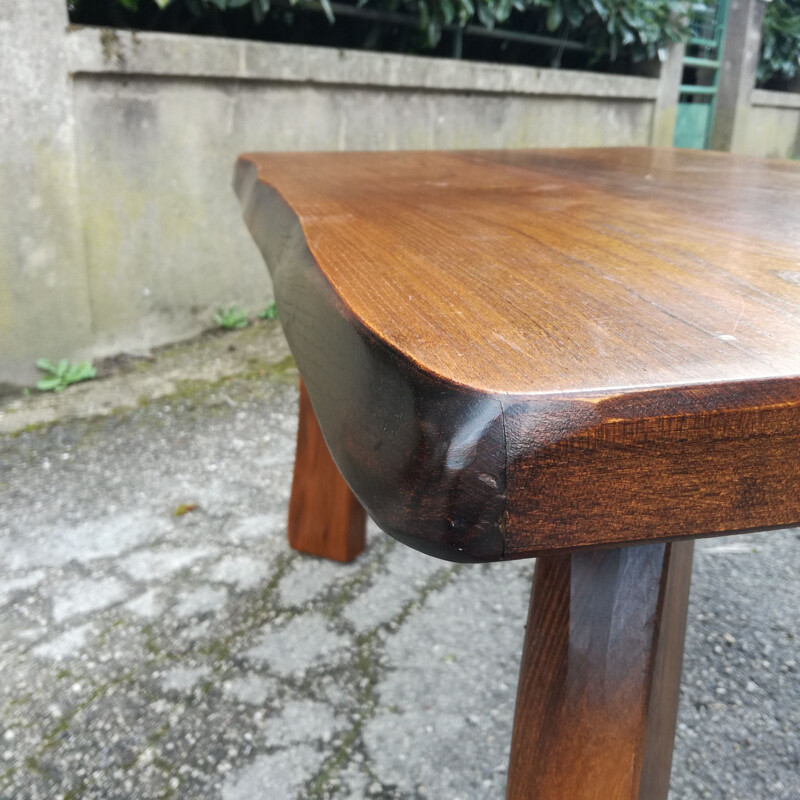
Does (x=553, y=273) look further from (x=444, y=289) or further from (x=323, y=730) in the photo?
(x=323, y=730)

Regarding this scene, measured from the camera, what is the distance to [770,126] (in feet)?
18.4

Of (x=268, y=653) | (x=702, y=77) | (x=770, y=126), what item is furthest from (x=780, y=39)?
(x=268, y=653)

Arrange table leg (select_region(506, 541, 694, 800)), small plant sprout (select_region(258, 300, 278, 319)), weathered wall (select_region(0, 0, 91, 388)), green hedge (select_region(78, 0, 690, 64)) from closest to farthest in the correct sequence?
table leg (select_region(506, 541, 694, 800)) < weathered wall (select_region(0, 0, 91, 388)) < green hedge (select_region(78, 0, 690, 64)) < small plant sprout (select_region(258, 300, 278, 319))

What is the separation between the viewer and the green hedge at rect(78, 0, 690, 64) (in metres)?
2.44

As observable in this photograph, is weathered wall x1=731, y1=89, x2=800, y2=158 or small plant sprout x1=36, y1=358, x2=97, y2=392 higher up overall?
weathered wall x1=731, y1=89, x2=800, y2=158

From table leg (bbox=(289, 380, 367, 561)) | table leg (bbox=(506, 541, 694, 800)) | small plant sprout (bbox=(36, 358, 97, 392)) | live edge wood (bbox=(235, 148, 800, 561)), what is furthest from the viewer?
small plant sprout (bbox=(36, 358, 97, 392))

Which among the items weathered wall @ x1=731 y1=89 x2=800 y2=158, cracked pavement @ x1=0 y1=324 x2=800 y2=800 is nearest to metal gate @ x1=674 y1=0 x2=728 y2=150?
weathered wall @ x1=731 y1=89 x2=800 y2=158

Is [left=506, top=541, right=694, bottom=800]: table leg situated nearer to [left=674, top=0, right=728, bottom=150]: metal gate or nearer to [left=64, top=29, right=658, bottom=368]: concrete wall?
[left=64, top=29, right=658, bottom=368]: concrete wall

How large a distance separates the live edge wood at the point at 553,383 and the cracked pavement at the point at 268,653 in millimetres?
684

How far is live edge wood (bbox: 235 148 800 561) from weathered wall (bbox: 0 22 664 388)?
181cm

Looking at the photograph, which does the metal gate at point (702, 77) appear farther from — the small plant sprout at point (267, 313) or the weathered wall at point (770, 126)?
the small plant sprout at point (267, 313)

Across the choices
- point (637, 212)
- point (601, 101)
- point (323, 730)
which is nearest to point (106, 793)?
point (323, 730)

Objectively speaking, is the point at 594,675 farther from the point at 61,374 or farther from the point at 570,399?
the point at 61,374

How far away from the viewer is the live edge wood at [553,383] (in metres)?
0.31
